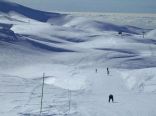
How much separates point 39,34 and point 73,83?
49.3 m

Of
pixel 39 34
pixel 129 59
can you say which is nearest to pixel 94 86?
pixel 129 59

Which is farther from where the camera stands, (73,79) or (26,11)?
(26,11)

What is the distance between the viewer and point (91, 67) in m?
49.9

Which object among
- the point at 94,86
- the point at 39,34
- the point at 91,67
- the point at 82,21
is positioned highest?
the point at 82,21

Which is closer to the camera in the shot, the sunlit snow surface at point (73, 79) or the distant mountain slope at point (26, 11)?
the sunlit snow surface at point (73, 79)

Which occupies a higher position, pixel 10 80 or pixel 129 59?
pixel 129 59

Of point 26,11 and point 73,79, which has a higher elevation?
point 26,11

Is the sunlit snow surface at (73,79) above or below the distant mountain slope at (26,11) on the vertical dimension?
below

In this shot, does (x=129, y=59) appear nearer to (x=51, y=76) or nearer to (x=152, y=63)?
(x=152, y=63)

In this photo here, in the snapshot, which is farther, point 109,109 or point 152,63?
point 152,63

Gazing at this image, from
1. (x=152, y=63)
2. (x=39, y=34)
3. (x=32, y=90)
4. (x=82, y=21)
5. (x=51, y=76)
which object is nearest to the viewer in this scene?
(x=32, y=90)

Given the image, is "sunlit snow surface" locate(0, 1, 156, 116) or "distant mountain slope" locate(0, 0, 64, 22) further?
"distant mountain slope" locate(0, 0, 64, 22)

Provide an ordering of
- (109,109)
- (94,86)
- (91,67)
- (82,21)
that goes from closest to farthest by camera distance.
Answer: (109,109)
(94,86)
(91,67)
(82,21)

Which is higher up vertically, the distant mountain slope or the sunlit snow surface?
the distant mountain slope
